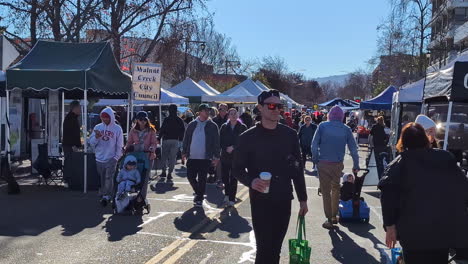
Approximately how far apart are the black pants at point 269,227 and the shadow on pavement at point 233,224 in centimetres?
316

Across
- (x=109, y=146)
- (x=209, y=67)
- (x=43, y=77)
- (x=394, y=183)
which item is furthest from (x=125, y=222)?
(x=209, y=67)

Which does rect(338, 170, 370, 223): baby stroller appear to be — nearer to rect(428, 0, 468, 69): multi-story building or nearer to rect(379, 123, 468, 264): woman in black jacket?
rect(379, 123, 468, 264): woman in black jacket

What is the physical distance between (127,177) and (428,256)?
6397 millimetres

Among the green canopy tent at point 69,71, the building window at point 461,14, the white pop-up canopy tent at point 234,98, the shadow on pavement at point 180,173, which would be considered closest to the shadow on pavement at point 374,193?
the shadow on pavement at point 180,173

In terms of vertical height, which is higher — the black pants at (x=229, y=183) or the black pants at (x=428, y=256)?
the black pants at (x=428, y=256)

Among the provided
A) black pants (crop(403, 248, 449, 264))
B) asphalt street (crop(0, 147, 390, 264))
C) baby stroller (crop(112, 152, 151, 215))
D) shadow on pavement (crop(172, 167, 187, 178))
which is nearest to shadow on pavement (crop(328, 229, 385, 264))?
asphalt street (crop(0, 147, 390, 264))

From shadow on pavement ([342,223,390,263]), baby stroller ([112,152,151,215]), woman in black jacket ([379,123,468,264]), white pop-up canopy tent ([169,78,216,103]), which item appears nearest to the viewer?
woman in black jacket ([379,123,468,264])

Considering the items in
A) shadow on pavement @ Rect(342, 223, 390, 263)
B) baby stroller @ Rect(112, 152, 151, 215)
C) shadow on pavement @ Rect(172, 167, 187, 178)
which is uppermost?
baby stroller @ Rect(112, 152, 151, 215)

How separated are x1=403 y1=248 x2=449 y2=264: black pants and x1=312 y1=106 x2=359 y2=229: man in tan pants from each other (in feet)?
14.3

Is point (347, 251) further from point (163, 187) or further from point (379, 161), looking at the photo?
point (163, 187)

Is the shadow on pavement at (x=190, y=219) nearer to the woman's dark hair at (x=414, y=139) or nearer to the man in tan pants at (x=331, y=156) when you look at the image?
the man in tan pants at (x=331, y=156)

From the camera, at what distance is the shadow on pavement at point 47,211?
8133mm

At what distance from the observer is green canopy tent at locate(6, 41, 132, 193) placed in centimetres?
1136

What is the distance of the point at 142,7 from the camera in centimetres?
2481
